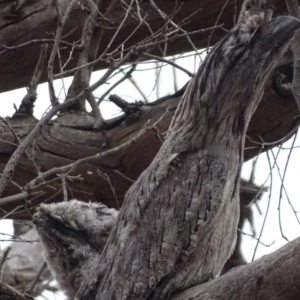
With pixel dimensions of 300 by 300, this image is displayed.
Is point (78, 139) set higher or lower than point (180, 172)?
higher

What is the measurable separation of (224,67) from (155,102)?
1.61 metres

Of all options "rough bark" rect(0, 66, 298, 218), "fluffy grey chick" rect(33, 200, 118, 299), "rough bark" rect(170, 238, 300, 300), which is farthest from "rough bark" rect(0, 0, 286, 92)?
"rough bark" rect(170, 238, 300, 300)

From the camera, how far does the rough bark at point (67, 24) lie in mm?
4910

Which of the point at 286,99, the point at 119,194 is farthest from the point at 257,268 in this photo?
the point at 119,194

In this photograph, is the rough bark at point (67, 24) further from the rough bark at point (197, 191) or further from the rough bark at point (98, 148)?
the rough bark at point (197, 191)

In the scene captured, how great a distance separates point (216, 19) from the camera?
199 inches

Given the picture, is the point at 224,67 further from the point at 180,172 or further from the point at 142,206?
the point at 142,206

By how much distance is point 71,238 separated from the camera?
3.74 m

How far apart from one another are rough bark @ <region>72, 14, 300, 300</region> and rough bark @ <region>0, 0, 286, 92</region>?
1.53 m

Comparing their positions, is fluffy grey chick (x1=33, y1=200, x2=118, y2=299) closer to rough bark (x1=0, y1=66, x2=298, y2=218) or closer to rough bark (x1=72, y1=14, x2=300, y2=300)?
rough bark (x1=72, y1=14, x2=300, y2=300)

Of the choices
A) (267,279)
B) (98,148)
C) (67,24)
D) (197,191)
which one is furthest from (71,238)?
(67,24)

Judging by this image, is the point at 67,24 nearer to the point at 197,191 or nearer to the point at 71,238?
the point at 71,238

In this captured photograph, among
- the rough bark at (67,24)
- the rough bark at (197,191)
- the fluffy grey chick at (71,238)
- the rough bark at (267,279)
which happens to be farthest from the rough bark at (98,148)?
the rough bark at (267,279)

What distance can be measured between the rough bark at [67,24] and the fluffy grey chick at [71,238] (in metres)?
1.51
